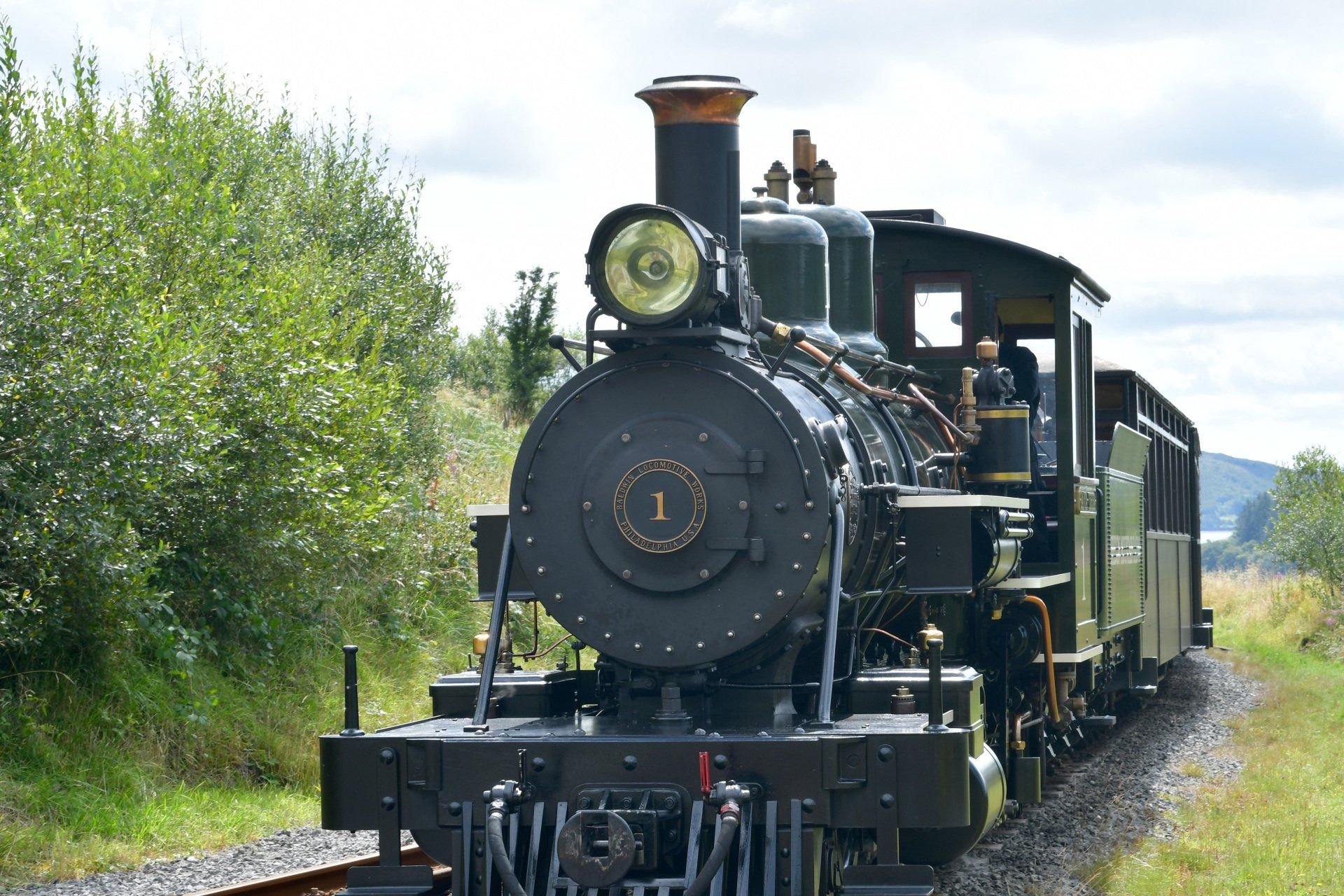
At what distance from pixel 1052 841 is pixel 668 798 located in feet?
11.8

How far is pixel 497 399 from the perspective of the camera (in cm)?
2728

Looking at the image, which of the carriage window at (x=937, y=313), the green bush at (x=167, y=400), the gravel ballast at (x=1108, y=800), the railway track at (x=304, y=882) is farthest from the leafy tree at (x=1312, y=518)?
the railway track at (x=304, y=882)

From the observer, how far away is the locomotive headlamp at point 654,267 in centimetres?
525

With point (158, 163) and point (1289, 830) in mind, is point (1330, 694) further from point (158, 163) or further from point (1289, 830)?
point (158, 163)

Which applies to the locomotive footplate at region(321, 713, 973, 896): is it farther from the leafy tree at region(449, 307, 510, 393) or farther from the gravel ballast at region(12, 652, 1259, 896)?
the leafy tree at region(449, 307, 510, 393)

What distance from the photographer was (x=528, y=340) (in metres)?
27.0

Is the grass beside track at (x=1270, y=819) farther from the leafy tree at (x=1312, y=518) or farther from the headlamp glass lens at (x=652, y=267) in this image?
the leafy tree at (x=1312, y=518)

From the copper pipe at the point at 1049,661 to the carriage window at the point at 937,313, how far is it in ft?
4.91

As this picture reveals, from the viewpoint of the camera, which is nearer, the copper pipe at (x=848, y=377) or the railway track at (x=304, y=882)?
the copper pipe at (x=848, y=377)

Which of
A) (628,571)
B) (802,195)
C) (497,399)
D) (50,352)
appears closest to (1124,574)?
(802,195)

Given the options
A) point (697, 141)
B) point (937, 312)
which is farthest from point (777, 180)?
point (697, 141)

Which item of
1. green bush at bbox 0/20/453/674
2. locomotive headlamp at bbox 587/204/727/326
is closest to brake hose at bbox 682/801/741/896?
locomotive headlamp at bbox 587/204/727/326

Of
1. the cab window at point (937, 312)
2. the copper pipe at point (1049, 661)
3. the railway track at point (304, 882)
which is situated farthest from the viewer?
the cab window at point (937, 312)

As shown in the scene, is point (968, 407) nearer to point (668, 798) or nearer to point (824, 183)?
point (824, 183)
